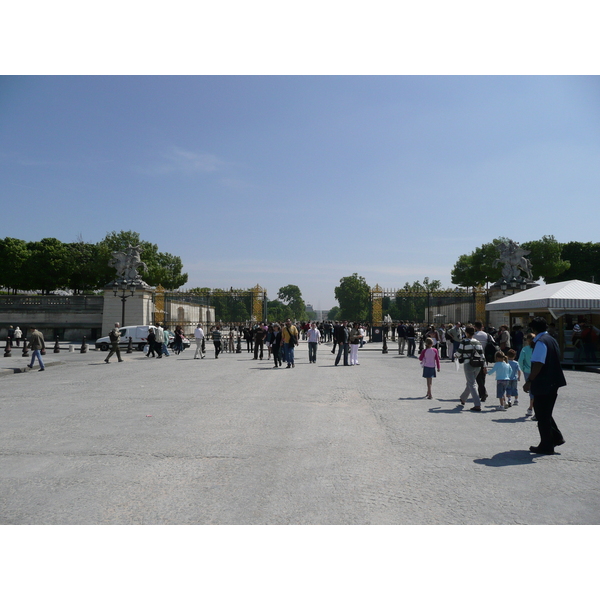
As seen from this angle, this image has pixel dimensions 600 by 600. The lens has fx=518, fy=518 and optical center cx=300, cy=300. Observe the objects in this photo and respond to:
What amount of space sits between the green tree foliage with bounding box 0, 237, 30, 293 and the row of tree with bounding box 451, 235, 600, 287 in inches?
2126

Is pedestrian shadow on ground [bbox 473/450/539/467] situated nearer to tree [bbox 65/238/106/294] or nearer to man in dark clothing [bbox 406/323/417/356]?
man in dark clothing [bbox 406/323/417/356]

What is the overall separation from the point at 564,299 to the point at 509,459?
48.9 ft

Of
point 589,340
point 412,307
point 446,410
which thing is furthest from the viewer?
point 412,307

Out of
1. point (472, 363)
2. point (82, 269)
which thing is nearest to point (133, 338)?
point (472, 363)

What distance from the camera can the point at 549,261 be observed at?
193 ft

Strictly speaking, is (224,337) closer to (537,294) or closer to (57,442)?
(537,294)

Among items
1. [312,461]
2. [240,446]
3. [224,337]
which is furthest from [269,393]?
[224,337]

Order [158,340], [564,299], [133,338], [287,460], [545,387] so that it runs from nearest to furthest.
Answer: [287,460]
[545,387]
[564,299]
[158,340]
[133,338]

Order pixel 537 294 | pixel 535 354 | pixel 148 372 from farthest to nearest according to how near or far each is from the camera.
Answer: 1. pixel 537 294
2. pixel 148 372
3. pixel 535 354

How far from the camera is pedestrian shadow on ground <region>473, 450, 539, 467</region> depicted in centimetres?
606

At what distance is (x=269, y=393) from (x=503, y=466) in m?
6.93

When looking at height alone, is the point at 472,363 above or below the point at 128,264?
below

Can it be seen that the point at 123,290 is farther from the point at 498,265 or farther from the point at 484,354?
the point at 498,265

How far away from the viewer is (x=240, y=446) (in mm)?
6820
